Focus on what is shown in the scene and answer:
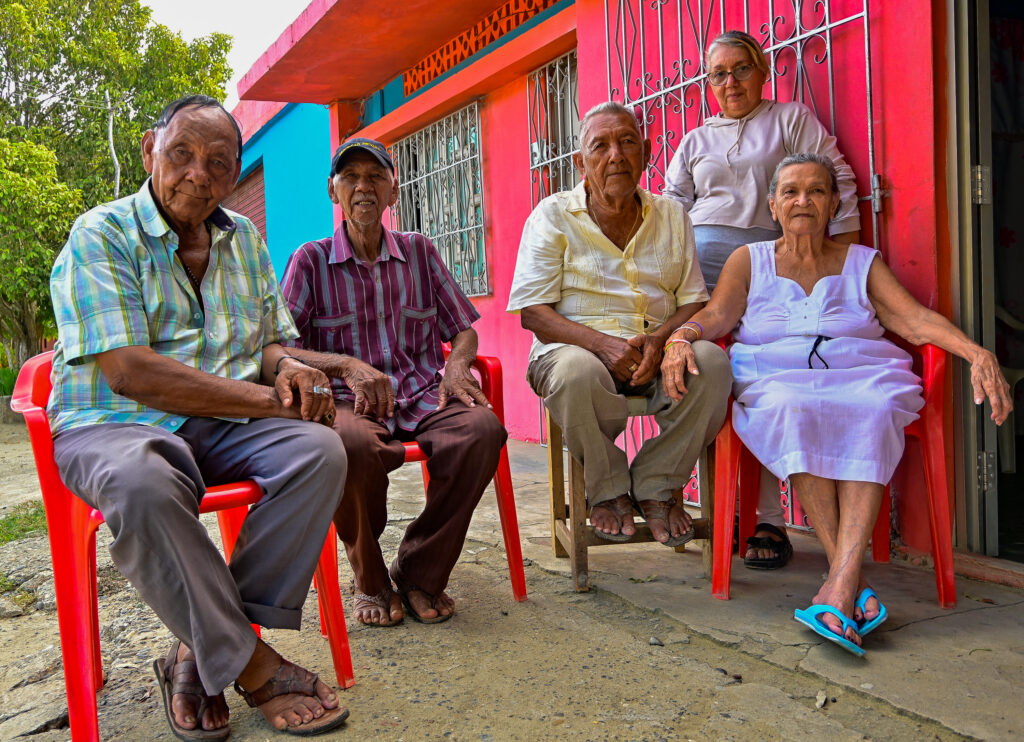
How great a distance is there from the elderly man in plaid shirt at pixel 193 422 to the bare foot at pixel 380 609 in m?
0.53

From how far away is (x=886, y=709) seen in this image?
1785 millimetres

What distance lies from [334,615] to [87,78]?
1326 cm

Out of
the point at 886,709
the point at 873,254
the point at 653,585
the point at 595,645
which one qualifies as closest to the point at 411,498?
the point at 653,585

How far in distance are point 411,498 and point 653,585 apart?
1.75 m

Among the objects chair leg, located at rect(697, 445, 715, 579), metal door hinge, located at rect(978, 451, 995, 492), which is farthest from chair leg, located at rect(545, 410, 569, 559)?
metal door hinge, located at rect(978, 451, 995, 492)

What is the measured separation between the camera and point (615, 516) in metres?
2.57

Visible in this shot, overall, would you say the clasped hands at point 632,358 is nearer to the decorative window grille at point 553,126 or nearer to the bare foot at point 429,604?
the bare foot at point 429,604

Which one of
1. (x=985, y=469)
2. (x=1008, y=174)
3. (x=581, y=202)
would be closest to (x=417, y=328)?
(x=581, y=202)

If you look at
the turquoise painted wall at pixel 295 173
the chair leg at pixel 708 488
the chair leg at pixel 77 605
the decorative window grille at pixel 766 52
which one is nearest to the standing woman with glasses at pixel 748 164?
the decorative window grille at pixel 766 52

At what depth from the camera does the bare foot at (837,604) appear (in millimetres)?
2024

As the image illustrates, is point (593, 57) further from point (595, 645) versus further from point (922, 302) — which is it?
point (595, 645)

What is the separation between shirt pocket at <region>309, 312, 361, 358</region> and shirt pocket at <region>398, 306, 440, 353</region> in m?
0.15

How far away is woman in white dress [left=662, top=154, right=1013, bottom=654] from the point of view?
2.23 metres

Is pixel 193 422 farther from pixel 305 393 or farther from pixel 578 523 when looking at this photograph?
pixel 578 523
